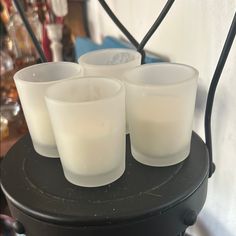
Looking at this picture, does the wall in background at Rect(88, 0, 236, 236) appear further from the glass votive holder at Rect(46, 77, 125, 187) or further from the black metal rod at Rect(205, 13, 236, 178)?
the glass votive holder at Rect(46, 77, 125, 187)

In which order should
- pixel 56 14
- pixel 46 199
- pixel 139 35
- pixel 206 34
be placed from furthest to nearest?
pixel 56 14, pixel 139 35, pixel 206 34, pixel 46 199

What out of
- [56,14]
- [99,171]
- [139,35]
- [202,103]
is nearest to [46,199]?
[99,171]

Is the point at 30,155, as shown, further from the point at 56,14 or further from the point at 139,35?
the point at 56,14

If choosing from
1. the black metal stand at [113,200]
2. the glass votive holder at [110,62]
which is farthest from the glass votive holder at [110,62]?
the black metal stand at [113,200]

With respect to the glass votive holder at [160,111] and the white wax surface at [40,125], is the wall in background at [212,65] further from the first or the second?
the white wax surface at [40,125]

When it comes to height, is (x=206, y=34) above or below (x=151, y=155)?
above

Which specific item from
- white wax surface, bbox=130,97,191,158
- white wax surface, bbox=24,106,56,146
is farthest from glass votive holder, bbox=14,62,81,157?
white wax surface, bbox=130,97,191,158
